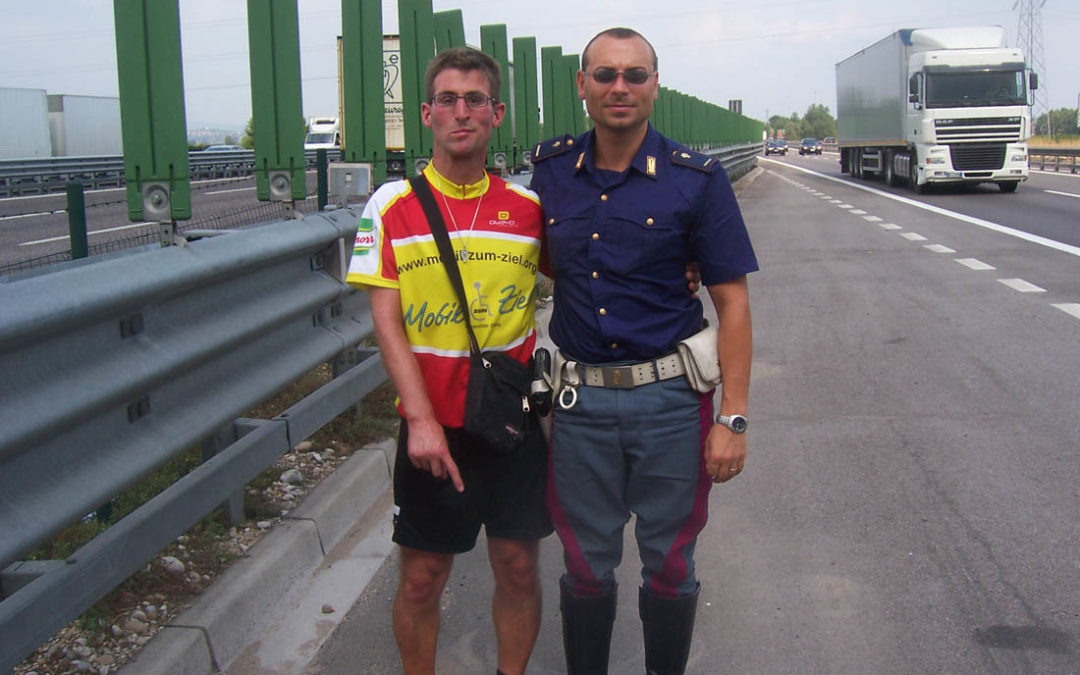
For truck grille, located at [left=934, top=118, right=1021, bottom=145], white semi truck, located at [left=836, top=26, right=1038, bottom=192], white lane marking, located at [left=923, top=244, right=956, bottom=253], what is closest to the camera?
white lane marking, located at [left=923, top=244, right=956, bottom=253]

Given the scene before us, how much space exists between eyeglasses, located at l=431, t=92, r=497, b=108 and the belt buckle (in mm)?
785

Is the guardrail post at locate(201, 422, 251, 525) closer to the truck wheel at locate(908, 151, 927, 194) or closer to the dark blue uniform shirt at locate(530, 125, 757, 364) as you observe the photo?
the dark blue uniform shirt at locate(530, 125, 757, 364)

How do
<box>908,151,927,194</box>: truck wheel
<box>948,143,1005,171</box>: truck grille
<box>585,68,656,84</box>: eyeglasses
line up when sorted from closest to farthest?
<box>585,68,656,84</box>: eyeglasses, <box>948,143,1005,171</box>: truck grille, <box>908,151,927,194</box>: truck wheel

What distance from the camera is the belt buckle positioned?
303cm

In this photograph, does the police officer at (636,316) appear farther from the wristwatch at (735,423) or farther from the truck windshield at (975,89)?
the truck windshield at (975,89)

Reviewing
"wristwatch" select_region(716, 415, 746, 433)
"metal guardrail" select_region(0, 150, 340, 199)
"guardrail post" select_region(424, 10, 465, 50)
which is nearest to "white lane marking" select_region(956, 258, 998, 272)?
"guardrail post" select_region(424, 10, 465, 50)

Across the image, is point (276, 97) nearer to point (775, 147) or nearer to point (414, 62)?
Result: point (414, 62)

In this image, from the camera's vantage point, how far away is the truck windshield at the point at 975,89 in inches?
1117

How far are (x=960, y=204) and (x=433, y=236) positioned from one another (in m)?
24.5

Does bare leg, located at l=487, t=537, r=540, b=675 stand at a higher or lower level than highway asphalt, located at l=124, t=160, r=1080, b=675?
higher

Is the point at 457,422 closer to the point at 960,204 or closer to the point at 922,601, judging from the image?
the point at 922,601

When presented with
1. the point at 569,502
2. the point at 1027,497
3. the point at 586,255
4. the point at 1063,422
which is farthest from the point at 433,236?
the point at 1063,422

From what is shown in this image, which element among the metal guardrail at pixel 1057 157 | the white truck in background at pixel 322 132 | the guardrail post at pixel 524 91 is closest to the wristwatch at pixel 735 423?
the guardrail post at pixel 524 91

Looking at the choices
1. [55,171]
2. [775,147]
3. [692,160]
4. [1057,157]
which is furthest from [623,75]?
[775,147]
